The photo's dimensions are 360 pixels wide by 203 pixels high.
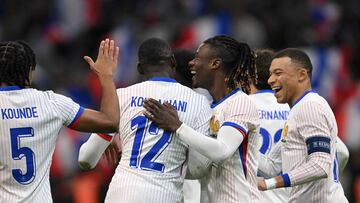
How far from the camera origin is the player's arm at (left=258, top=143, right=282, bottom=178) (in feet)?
27.0

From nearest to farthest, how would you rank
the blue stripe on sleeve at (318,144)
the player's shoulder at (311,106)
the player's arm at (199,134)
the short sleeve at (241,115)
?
1. the player's arm at (199,134)
2. the short sleeve at (241,115)
3. the blue stripe on sleeve at (318,144)
4. the player's shoulder at (311,106)

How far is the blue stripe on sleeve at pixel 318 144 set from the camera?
7227 millimetres

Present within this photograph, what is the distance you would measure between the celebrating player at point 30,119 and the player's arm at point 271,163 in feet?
6.11

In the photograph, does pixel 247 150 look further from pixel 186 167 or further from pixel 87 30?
pixel 87 30

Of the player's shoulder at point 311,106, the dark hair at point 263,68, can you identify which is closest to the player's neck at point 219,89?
the player's shoulder at point 311,106

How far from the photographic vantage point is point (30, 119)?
258 inches

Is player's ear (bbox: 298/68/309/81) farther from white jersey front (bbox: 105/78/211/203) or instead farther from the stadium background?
the stadium background

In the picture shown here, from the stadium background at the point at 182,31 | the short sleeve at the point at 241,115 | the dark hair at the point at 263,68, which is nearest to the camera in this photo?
the short sleeve at the point at 241,115

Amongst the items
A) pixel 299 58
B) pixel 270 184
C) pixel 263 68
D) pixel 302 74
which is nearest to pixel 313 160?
pixel 270 184

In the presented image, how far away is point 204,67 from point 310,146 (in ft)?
2.92

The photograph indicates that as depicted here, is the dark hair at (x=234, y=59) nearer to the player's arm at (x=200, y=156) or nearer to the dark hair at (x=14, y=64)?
the player's arm at (x=200, y=156)

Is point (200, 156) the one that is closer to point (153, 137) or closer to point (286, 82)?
point (153, 137)

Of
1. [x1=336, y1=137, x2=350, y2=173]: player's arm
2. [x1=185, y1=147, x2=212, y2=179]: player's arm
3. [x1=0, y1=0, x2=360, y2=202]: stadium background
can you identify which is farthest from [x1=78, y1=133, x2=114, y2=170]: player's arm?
[x1=0, y1=0, x2=360, y2=202]: stadium background

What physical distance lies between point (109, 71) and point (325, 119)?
1.59 metres
